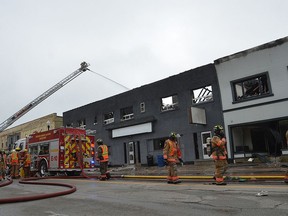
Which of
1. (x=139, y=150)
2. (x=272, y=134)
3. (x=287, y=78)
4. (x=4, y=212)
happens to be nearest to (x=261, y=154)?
(x=272, y=134)

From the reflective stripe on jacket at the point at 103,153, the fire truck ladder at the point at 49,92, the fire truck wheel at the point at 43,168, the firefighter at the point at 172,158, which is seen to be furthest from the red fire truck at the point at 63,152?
the fire truck ladder at the point at 49,92

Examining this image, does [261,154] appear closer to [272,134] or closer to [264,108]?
[272,134]

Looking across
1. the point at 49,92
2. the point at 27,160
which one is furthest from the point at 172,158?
the point at 49,92

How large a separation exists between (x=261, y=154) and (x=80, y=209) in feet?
51.5

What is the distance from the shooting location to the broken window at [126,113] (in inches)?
1068

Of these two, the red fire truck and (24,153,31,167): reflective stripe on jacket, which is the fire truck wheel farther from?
(24,153,31,167): reflective stripe on jacket

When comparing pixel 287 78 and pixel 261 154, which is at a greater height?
pixel 287 78

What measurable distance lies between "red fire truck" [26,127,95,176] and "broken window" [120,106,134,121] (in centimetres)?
969

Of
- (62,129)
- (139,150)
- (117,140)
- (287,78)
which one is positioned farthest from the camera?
(117,140)

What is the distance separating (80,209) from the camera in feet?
19.9

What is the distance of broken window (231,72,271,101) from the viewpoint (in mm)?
18808

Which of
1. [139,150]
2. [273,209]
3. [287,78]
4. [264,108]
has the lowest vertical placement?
[273,209]

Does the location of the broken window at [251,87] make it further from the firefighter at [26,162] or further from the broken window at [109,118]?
the firefighter at [26,162]

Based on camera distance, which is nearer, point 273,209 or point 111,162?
point 273,209
